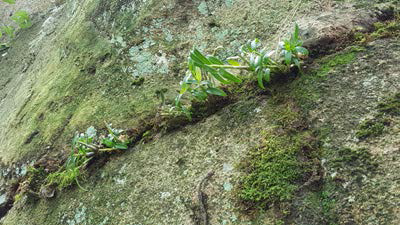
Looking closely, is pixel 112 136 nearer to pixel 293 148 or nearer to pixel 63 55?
pixel 293 148

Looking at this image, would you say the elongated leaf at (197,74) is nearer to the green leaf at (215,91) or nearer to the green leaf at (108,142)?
the green leaf at (215,91)

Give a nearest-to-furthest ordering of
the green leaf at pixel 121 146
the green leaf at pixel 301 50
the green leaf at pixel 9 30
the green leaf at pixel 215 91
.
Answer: the green leaf at pixel 301 50
the green leaf at pixel 215 91
the green leaf at pixel 121 146
the green leaf at pixel 9 30

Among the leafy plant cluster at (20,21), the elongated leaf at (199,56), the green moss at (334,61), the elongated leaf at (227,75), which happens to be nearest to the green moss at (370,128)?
the green moss at (334,61)

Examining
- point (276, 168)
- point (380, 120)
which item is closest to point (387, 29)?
point (380, 120)

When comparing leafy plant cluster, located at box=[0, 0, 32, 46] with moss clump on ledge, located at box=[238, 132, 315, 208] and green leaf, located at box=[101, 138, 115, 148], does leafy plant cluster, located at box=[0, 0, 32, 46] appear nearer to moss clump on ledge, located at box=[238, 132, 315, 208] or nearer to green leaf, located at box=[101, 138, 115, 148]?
green leaf, located at box=[101, 138, 115, 148]

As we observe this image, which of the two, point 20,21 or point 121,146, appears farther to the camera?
point 20,21

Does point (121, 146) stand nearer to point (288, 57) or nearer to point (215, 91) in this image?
point (215, 91)
